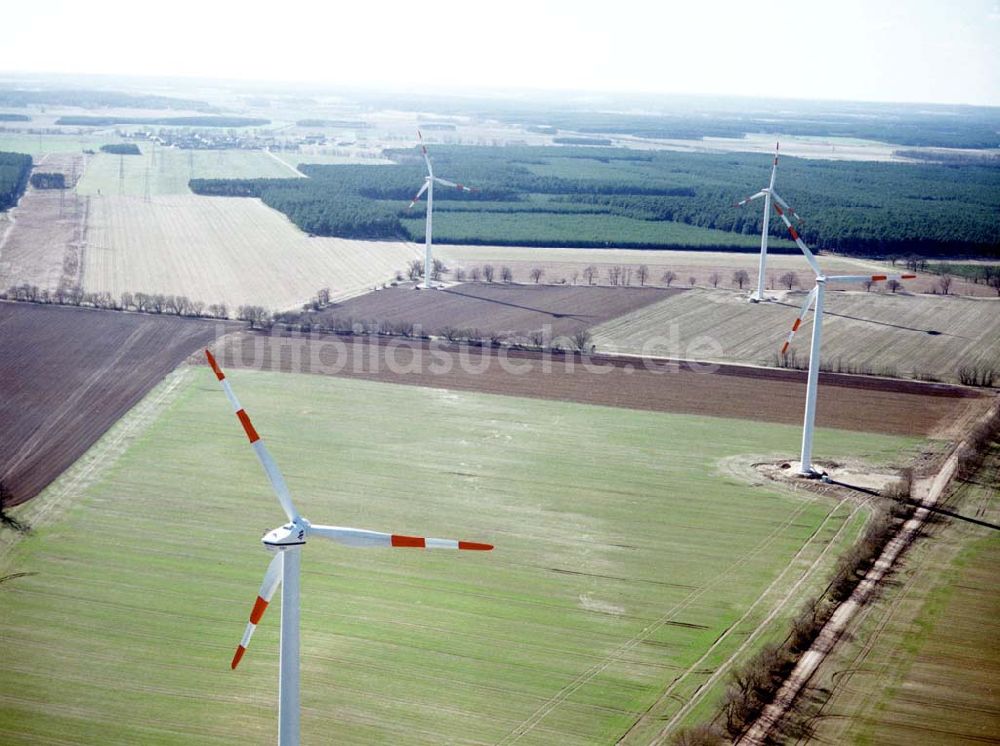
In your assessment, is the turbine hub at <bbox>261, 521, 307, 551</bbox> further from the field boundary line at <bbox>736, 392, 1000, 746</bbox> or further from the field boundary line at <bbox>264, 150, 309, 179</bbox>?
the field boundary line at <bbox>264, 150, 309, 179</bbox>

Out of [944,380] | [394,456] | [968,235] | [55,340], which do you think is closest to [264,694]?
[394,456]

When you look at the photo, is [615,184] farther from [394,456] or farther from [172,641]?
[172,641]

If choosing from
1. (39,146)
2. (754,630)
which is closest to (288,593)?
(754,630)

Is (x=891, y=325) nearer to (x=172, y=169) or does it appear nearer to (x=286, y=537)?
(x=286, y=537)

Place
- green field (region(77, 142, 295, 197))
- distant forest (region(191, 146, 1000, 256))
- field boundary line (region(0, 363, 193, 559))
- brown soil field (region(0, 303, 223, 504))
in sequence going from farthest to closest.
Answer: green field (region(77, 142, 295, 197)) < distant forest (region(191, 146, 1000, 256)) < brown soil field (region(0, 303, 223, 504)) < field boundary line (region(0, 363, 193, 559))

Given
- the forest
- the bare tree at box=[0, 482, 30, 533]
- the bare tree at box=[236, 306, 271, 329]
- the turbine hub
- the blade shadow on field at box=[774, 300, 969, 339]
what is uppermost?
the forest

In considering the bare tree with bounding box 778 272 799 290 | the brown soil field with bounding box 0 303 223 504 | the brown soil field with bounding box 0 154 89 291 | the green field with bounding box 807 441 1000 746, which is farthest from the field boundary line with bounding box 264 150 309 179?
the green field with bounding box 807 441 1000 746
